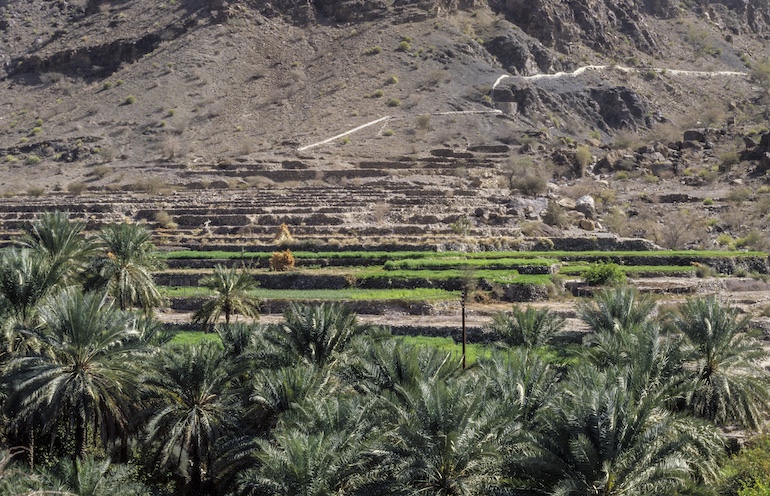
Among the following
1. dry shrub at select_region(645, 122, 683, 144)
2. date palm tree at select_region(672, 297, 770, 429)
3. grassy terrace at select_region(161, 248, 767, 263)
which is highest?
date palm tree at select_region(672, 297, 770, 429)

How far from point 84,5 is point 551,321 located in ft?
296

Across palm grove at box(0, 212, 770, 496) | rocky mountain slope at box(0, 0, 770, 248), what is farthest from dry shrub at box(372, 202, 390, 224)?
palm grove at box(0, 212, 770, 496)

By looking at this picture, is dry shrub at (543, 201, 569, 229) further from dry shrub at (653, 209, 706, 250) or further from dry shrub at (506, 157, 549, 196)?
dry shrub at (506, 157, 549, 196)

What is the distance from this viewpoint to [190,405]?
16.4 meters

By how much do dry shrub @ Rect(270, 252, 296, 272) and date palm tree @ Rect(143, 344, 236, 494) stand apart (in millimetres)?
17163

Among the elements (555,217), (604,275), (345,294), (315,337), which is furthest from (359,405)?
(555,217)

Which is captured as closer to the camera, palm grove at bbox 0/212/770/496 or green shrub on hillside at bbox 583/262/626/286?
palm grove at bbox 0/212/770/496

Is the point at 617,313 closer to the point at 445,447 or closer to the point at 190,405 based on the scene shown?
the point at 445,447

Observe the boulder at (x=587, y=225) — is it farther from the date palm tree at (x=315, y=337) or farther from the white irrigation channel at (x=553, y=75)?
the date palm tree at (x=315, y=337)

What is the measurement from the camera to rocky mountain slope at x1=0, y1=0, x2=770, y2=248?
44.6 metres

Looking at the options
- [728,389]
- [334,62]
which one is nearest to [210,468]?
[728,389]

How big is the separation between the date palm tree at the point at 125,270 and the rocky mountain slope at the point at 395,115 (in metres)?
15.8

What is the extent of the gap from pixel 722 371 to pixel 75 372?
13.2 metres

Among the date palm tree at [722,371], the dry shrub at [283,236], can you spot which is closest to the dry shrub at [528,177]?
the dry shrub at [283,236]
